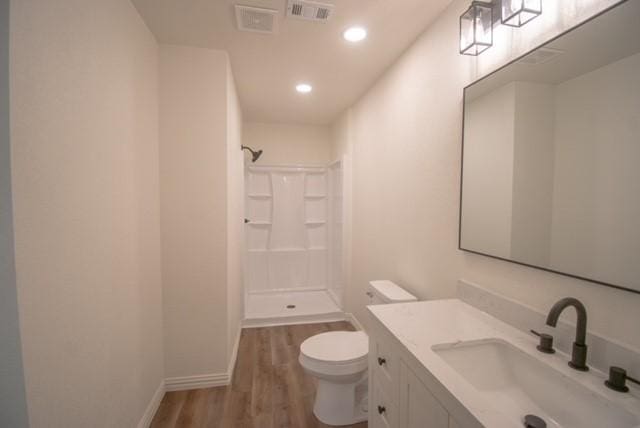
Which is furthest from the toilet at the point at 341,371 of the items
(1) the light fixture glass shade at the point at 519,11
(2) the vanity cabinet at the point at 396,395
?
(1) the light fixture glass shade at the point at 519,11

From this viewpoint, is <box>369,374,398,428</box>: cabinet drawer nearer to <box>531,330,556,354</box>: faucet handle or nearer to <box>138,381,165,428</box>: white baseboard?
<box>531,330,556,354</box>: faucet handle

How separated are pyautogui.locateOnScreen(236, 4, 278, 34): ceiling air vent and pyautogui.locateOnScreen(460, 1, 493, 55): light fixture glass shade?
1.01 metres

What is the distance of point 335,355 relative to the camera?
69.7 inches

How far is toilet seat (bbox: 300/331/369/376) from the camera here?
1.71 metres

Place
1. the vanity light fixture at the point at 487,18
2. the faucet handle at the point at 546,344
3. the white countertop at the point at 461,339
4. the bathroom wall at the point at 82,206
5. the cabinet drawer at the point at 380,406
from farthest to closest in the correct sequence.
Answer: the cabinet drawer at the point at 380,406
the vanity light fixture at the point at 487,18
the faucet handle at the point at 546,344
the bathroom wall at the point at 82,206
the white countertop at the point at 461,339

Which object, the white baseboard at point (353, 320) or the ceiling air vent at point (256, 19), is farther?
the white baseboard at point (353, 320)

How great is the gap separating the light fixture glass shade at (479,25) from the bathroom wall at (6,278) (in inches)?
63.7

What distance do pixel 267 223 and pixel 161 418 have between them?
2.60 metres

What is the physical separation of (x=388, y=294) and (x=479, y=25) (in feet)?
4.98

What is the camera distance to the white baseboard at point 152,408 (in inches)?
66.3

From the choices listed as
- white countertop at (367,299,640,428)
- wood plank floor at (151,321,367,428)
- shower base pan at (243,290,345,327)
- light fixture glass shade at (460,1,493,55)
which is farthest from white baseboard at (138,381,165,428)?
light fixture glass shade at (460,1,493,55)

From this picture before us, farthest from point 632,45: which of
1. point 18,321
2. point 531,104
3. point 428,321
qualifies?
point 18,321

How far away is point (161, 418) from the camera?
5.95ft

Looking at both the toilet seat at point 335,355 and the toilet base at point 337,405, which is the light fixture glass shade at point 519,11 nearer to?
the toilet seat at point 335,355
